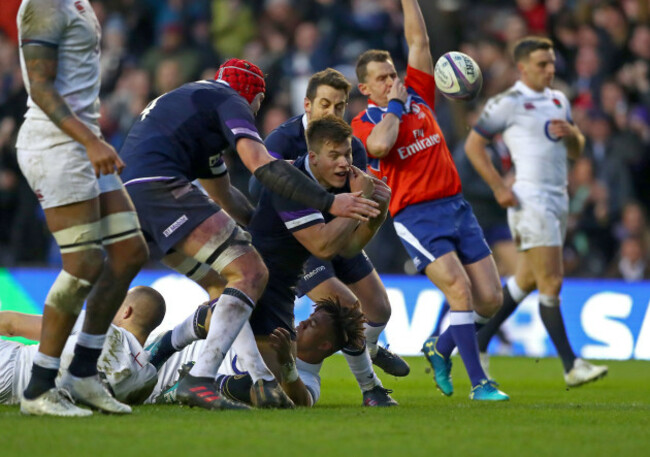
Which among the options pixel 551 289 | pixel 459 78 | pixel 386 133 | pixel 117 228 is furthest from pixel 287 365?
pixel 551 289

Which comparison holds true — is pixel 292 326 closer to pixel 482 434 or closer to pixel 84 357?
pixel 84 357

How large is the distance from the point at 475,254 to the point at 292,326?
1.89 m

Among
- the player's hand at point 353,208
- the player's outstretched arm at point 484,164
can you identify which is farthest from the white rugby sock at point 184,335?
the player's outstretched arm at point 484,164

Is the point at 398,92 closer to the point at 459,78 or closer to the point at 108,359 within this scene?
the point at 459,78

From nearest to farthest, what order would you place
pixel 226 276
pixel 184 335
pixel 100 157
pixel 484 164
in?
pixel 100 157 < pixel 226 276 < pixel 184 335 < pixel 484 164

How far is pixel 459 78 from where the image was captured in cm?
840

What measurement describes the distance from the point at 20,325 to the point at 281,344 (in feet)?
5.41

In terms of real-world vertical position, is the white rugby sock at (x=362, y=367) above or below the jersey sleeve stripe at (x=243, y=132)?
below

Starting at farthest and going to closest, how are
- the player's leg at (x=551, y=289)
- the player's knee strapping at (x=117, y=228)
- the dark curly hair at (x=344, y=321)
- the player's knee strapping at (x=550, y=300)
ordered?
the player's knee strapping at (x=550, y=300)
the player's leg at (x=551, y=289)
the dark curly hair at (x=344, y=321)
the player's knee strapping at (x=117, y=228)

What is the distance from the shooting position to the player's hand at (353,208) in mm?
5922

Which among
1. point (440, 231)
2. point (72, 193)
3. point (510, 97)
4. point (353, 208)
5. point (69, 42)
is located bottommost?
point (440, 231)

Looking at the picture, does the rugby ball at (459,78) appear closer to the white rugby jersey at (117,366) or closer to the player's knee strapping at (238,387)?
the player's knee strapping at (238,387)

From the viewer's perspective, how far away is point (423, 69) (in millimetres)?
8531

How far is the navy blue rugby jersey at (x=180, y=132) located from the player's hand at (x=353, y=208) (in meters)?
0.79
